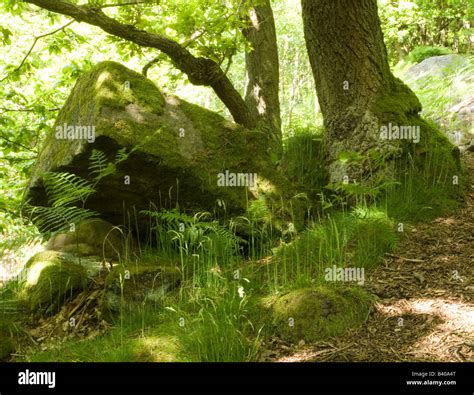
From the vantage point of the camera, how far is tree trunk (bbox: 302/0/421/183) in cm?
529

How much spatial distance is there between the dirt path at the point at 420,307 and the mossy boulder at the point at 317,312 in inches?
3.2

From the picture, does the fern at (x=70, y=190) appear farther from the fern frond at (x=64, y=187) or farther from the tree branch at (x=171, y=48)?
the tree branch at (x=171, y=48)

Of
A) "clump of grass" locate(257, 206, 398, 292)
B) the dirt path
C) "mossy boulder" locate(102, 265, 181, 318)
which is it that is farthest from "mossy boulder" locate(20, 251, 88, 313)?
the dirt path

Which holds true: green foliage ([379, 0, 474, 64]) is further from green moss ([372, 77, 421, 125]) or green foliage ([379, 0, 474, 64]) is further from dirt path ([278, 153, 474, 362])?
dirt path ([278, 153, 474, 362])

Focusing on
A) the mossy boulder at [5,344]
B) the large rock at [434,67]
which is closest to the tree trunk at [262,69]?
the large rock at [434,67]

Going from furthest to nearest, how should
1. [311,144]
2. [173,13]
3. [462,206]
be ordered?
[173,13] < [311,144] < [462,206]

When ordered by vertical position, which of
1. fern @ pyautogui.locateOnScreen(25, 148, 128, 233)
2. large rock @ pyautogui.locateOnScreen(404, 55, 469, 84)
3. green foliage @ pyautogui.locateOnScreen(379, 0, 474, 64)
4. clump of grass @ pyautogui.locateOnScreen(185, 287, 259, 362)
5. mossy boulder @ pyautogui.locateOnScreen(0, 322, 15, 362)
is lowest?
mossy boulder @ pyautogui.locateOnScreen(0, 322, 15, 362)

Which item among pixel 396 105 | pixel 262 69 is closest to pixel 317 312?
pixel 396 105

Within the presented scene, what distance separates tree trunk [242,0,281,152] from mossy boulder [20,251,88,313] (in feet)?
14.3
